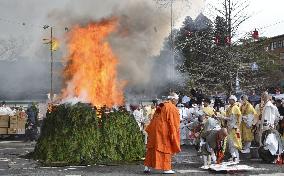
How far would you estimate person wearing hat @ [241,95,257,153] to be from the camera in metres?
16.1

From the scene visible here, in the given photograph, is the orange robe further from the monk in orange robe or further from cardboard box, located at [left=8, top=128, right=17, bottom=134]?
cardboard box, located at [left=8, top=128, right=17, bottom=134]

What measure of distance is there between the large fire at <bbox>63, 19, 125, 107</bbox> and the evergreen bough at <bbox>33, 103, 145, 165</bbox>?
23.8 inches

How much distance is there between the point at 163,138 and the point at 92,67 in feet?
12.2

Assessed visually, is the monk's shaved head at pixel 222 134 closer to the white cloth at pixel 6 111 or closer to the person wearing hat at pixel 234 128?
the person wearing hat at pixel 234 128

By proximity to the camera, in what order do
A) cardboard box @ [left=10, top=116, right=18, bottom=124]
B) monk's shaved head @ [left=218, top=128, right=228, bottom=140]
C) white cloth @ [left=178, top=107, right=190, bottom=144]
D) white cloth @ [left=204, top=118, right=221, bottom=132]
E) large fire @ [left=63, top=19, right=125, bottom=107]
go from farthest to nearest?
cardboard box @ [left=10, top=116, right=18, bottom=124]
white cloth @ [left=178, top=107, right=190, bottom=144]
large fire @ [left=63, top=19, right=125, bottom=107]
white cloth @ [left=204, top=118, right=221, bottom=132]
monk's shaved head @ [left=218, top=128, right=228, bottom=140]

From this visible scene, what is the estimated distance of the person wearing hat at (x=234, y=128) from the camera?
14.4 meters

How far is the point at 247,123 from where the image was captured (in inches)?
634

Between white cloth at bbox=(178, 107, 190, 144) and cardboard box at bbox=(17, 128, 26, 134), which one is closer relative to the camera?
white cloth at bbox=(178, 107, 190, 144)

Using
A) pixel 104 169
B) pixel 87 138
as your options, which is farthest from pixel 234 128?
pixel 104 169

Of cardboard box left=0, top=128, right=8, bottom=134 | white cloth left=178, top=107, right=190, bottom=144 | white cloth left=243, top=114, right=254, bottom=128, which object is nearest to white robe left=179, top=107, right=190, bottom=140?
white cloth left=178, top=107, right=190, bottom=144

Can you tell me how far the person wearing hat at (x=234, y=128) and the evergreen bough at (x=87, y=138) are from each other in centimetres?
252

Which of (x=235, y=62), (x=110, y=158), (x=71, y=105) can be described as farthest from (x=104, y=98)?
(x=235, y=62)

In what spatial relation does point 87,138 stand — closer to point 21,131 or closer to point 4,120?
point 4,120

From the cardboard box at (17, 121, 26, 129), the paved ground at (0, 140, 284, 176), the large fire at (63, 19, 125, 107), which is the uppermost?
the large fire at (63, 19, 125, 107)
